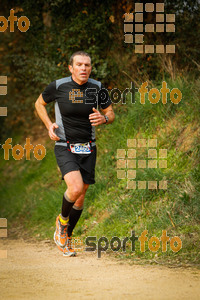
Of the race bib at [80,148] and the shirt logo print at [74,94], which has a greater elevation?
the shirt logo print at [74,94]

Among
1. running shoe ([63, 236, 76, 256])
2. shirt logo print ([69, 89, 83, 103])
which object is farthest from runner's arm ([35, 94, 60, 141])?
running shoe ([63, 236, 76, 256])

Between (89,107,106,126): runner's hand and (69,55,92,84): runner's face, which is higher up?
(69,55,92,84): runner's face

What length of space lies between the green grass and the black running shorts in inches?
47.2

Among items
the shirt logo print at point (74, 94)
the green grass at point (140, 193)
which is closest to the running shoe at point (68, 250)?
the green grass at point (140, 193)

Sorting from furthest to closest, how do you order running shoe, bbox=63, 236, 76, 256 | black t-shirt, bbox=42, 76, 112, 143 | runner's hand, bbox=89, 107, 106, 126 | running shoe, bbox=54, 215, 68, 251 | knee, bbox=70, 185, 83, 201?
running shoe, bbox=63, 236, 76, 256, running shoe, bbox=54, 215, 68, 251, black t-shirt, bbox=42, 76, 112, 143, knee, bbox=70, 185, 83, 201, runner's hand, bbox=89, 107, 106, 126

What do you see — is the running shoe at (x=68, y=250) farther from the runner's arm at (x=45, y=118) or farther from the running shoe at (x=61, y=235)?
the runner's arm at (x=45, y=118)

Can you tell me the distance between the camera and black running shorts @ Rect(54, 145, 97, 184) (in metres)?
6.78

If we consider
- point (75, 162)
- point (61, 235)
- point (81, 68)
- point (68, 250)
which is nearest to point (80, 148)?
point (75, 162)

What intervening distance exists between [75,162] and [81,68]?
1240 mm

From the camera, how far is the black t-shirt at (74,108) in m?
6.80

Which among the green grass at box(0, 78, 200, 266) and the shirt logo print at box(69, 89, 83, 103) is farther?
the green grass at box(0, 78, 200, 266)

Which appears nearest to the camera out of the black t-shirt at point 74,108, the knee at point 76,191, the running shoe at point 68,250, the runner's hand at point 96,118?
the runner's hand at point 96,118

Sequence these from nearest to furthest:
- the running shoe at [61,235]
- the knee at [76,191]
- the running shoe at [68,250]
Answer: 1. the knee at [76,191]
2. the running shoe at [61,235]
3. the running shoe at [68,250]

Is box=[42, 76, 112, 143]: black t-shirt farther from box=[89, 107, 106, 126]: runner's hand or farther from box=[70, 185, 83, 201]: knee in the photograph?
box=[70, 185, 83, 201]: knee
